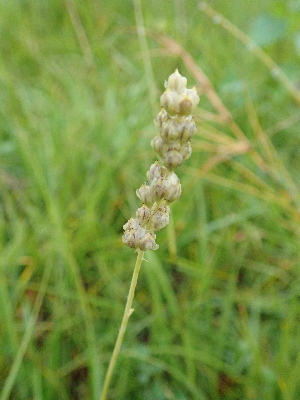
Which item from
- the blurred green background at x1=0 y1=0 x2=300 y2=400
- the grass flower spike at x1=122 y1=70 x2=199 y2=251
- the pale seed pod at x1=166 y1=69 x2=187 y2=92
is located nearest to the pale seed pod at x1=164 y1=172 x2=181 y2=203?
the grass flower spike at x1=122 y1=70 x2=199 y2=251

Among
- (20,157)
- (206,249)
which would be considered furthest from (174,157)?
(20,157)

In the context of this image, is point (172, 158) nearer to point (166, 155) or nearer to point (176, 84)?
point (166, 155)

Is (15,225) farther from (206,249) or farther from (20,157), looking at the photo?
(206,249)

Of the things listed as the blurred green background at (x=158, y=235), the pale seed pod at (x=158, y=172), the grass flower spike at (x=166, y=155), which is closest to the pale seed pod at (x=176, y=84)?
the grass flower spike at (x=166, y=155)

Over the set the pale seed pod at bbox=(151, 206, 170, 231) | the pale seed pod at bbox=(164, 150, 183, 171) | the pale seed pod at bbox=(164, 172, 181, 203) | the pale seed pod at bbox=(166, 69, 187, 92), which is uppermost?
the pale seed pod at bbox=(166, 69, 187, 92)

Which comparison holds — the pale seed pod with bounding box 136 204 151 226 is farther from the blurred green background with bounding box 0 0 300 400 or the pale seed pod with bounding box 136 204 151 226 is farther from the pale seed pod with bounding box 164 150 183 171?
the blurred green background with bounding box 0 0 300 400

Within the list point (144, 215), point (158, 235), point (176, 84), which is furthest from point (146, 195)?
point (158, 235)

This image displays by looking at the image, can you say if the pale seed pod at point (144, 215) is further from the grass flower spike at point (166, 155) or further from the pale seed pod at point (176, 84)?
the pale seed pod at point (176, 84)

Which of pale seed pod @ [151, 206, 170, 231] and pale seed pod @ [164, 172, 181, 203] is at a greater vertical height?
pale seed pod @ [164, 172, 181, 203]
